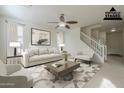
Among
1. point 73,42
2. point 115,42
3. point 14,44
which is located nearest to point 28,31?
point 14,44

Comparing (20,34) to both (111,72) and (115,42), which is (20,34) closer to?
(115,42)

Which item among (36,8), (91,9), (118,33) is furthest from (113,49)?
(36,8)

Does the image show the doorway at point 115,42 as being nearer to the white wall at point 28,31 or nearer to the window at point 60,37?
the window at point 60,37

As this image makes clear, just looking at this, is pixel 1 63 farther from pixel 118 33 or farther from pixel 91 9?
pixel 118 33

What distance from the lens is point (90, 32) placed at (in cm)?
245

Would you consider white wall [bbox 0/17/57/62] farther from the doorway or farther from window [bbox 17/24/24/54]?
the doorway

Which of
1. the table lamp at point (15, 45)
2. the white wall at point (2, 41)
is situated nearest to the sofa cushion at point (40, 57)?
the table lamp at point (15, 45)

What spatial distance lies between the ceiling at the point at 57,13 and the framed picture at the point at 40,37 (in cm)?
22

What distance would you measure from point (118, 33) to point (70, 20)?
4.61ft

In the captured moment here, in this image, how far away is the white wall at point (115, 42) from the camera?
2432 millimetres

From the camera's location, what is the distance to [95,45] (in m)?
2.82

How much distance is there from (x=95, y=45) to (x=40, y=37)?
1.68 m

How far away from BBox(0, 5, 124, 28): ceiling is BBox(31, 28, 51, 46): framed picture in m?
0.22
